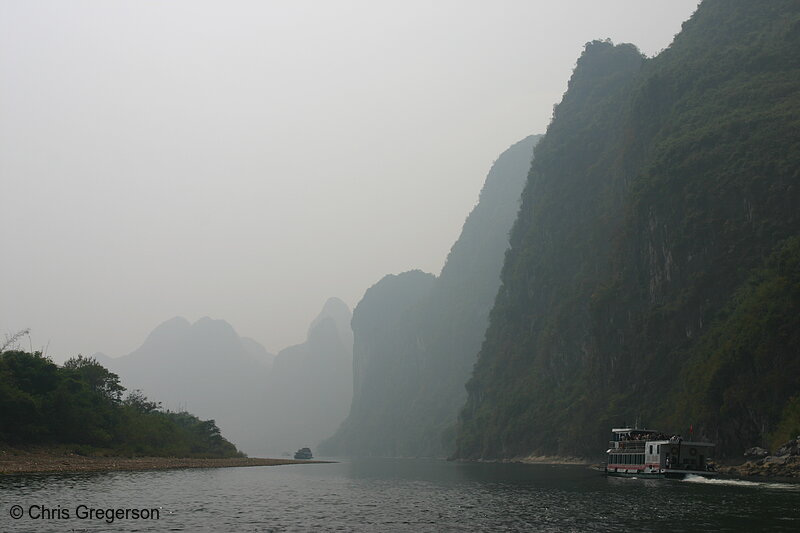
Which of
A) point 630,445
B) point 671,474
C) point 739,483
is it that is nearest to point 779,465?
point 671,474

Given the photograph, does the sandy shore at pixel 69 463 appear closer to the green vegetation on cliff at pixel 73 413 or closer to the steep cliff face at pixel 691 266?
the green vegetation on cliff at pixel 73 413

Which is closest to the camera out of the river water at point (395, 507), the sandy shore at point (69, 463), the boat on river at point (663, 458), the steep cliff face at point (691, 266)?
the river water at point (395, 507)

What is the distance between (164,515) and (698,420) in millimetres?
87874

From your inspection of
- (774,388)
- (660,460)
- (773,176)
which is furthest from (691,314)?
(660,460)

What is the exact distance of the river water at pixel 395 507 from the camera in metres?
37.9

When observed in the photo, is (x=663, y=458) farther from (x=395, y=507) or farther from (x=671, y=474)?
(x=395, y=507)

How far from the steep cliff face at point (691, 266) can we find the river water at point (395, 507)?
3857cm

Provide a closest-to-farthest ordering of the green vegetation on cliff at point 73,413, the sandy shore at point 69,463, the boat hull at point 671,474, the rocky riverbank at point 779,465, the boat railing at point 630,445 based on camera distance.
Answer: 1. the sandy shore at point 69,463
2. the rocky riverbank at point 779,465
3. the boat hull at point 671,474
4. the green vegetation on cliff at point 73,413
5. the boat railing at point 630,445

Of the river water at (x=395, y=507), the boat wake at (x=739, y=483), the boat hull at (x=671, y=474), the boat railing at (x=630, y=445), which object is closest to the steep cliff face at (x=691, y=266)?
the boat railing at (x=630, y=445)

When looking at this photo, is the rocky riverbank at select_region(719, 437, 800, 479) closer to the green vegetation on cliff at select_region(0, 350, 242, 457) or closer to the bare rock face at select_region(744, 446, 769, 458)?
the bare rock face at select_region(744, 446, 769, 458)

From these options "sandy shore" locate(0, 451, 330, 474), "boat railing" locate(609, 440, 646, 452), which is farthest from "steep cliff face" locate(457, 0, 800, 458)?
"sandy shore" locate(0, 451, 330, 474)

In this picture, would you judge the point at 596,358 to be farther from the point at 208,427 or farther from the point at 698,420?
the point at 208,427

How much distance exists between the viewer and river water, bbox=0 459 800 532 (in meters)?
37.9

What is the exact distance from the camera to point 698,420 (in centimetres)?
10644
